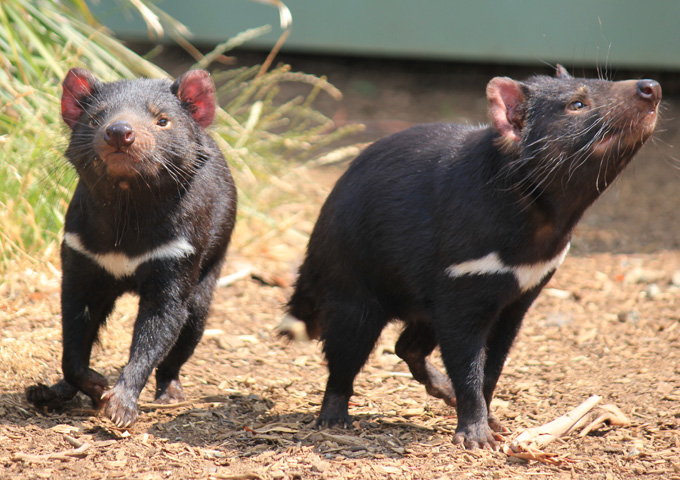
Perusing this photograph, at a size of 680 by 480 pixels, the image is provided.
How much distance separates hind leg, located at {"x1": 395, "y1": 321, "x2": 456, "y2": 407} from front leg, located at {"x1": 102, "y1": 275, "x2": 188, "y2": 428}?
102 centimetres

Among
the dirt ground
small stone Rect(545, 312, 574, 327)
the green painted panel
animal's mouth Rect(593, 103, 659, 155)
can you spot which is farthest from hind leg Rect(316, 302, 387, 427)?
the green painted panel

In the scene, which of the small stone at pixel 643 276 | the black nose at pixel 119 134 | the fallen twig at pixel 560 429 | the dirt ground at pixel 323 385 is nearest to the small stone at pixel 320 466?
the dirt ground at pixel 323 385

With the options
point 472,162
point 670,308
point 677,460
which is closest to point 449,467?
point 677,460

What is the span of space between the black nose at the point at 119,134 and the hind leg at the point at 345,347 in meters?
1.08

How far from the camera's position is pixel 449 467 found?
295cm

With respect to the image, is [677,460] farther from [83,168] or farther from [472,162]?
[83,168]

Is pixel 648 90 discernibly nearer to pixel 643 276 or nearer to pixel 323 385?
pixel 323 385

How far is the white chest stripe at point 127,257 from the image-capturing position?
3.22 meters

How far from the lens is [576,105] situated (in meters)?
3.02

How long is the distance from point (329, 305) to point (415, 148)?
0.74 metres

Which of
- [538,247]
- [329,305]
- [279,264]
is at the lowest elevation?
[279,264]

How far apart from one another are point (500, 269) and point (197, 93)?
143 cm

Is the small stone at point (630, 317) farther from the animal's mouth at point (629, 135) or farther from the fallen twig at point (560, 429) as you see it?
the animal's mouth at point (629, 135)

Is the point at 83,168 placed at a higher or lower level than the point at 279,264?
higher
